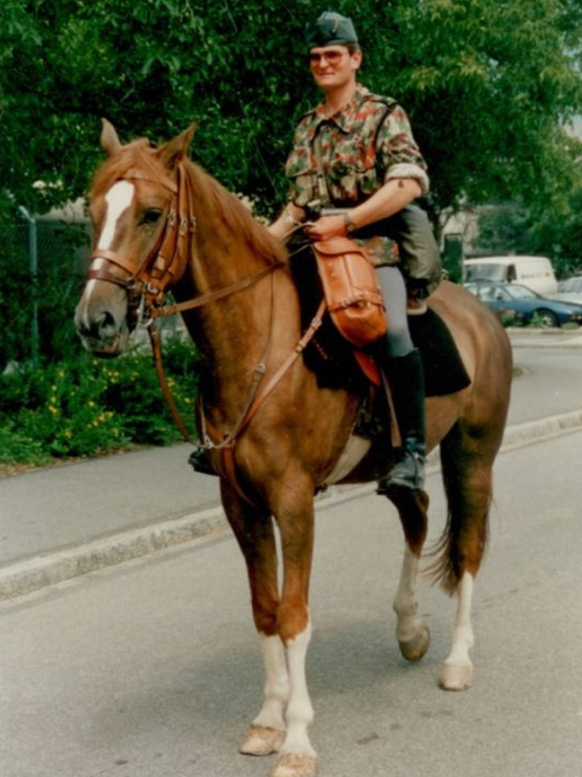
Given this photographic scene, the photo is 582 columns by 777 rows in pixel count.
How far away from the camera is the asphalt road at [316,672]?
206 inches

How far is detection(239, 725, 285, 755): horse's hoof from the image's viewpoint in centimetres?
530

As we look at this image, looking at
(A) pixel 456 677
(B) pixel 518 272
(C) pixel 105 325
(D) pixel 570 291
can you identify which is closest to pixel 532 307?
(D) pixel 570 291

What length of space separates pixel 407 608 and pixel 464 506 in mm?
564

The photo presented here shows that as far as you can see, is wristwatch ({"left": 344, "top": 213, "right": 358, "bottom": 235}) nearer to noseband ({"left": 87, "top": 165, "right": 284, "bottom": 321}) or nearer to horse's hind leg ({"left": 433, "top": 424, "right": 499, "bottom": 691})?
noseband ({"left": 87, "top": 165, "right": 284, "bottom": 321})

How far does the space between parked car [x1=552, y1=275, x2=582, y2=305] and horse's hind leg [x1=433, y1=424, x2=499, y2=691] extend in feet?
137

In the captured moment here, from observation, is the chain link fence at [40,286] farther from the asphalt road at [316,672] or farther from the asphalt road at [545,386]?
the asphalt road at [316,672]

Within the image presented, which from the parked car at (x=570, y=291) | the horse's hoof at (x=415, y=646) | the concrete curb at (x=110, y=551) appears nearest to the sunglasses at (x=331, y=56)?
the horse's hoof at (x=415, y=646)

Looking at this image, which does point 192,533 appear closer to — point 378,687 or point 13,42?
point 378,687

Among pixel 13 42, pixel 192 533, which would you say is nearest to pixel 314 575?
pixel 192 533

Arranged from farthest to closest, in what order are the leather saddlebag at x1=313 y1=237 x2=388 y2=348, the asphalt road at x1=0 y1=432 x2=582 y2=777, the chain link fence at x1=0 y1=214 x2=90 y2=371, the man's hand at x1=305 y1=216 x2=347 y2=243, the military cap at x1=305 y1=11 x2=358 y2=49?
the chain link fence at x1=0 y1=214 x2=90 y2=371, the military cap at x1=305 y1=11 x2=358 y2=49, the man's hand at x1=305 y1=216 x2=347 y2=243, the leather saddlebag at x1=313 y1=237 x2=388 y2=348, the asphalt road at x1=0 y1=432 x2=582 y2=777

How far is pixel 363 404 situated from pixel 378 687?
4.31 feet

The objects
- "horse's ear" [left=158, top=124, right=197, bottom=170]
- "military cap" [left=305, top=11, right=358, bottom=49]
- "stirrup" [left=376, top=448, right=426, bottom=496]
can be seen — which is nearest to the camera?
"horse's ear" [left=158, top=124, right=197, bottom=170]

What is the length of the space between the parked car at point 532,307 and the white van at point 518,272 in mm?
6986

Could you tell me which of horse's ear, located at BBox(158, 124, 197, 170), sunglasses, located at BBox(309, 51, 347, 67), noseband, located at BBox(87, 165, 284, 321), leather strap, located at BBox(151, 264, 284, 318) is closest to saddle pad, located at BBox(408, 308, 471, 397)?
leather strap, located at BBox(151, 264, 284, 318)
